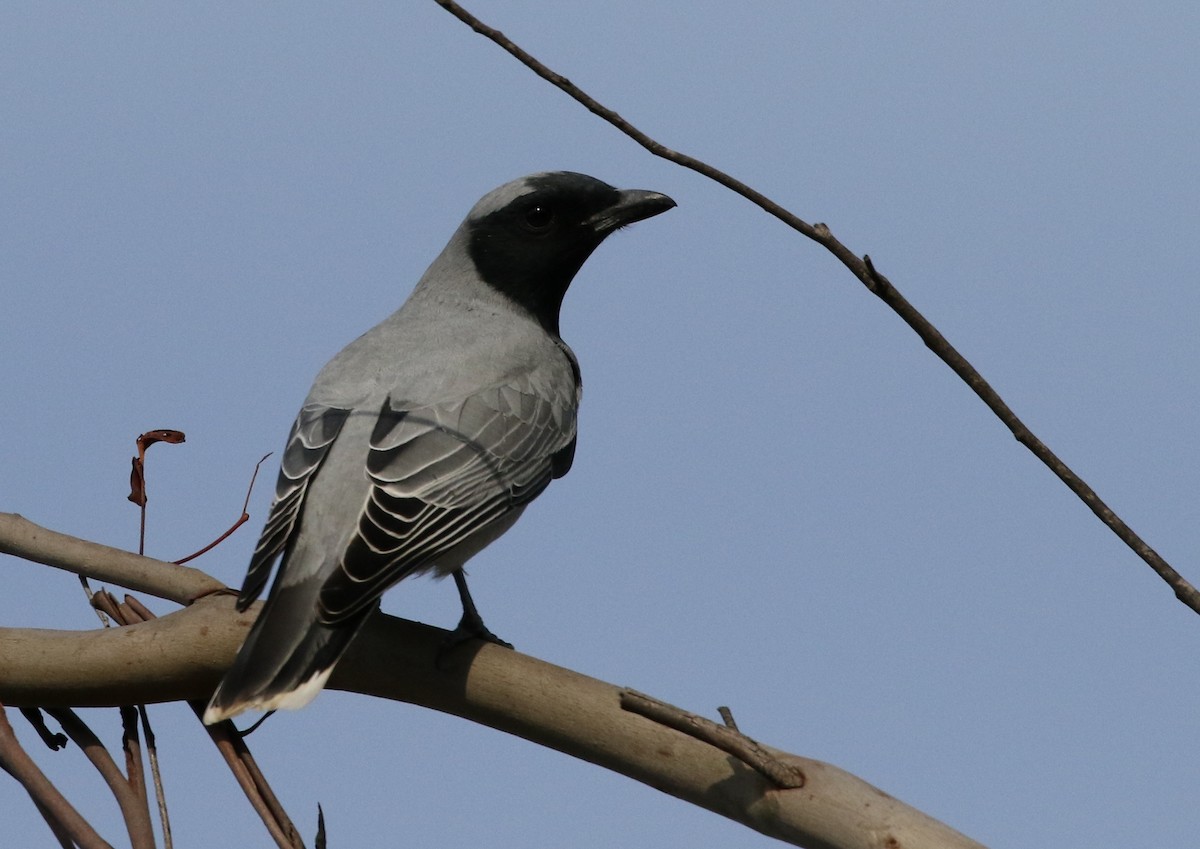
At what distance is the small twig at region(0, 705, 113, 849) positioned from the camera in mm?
2660

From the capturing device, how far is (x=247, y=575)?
11.6 feet

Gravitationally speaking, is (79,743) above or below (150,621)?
below

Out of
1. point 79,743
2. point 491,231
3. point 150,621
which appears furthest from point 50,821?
point 491,231

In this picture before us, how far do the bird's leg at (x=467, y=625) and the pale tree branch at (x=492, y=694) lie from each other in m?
0.06

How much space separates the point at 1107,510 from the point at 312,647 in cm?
195

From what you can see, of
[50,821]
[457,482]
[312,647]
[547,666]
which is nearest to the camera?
[50,821]

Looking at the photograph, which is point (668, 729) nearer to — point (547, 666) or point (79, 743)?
point (547, 666)

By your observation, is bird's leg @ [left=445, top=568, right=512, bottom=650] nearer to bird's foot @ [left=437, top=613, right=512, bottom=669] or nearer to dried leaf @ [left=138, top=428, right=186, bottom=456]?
bird's foot @ [left=437, top=613, right=512, bottom=669]

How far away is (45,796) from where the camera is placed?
107 inches

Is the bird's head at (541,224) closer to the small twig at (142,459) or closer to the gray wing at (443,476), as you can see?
the gray wing at (443,476)

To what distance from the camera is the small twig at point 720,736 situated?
257 cm

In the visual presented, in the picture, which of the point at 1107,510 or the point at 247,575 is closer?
the point at 1107,510

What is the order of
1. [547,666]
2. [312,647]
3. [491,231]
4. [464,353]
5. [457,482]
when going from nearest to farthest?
[547,666] → [312,647] → [457,482] → [464,353] → [491,231]

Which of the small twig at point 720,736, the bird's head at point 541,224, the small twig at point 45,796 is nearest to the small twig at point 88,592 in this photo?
the small twig at point 45,796
